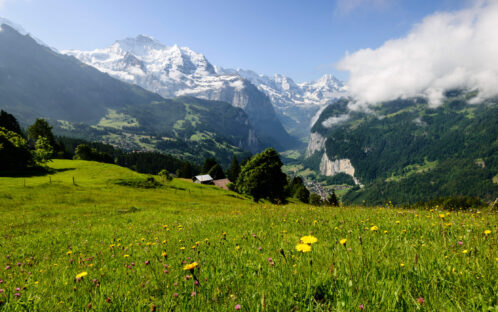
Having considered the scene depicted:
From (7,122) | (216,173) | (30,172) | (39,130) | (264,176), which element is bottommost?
(30,172)

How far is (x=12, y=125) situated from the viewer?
81.2 m

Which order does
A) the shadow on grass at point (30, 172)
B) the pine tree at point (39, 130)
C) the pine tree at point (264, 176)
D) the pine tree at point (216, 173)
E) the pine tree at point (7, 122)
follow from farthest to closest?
the pine tree at point (216, 173) < the pine tree at point (39, 130) < the pine tree at point (7, 122) < the shadow on grass at point (30, 172) < the pine tree at point (264, 176)

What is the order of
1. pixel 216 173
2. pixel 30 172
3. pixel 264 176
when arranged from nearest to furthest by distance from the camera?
pixel 264 176
pixel 30 172
pixel 216 173

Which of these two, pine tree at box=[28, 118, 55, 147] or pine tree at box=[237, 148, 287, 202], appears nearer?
pine tree at box=[237, 148, 287, 202]

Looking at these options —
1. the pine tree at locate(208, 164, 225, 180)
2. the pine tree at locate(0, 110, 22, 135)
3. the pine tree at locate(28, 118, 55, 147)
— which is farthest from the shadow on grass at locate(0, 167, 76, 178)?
the pine tree at locate(208, 164, 225, 180)

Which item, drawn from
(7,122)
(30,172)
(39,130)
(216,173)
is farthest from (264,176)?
(7,122)

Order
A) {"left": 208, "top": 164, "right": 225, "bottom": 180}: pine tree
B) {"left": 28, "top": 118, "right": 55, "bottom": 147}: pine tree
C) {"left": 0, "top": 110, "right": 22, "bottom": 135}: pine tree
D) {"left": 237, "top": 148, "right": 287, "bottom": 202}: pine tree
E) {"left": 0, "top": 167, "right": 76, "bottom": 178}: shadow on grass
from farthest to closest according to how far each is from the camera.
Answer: {"left": 208, "top": 164, "right": 225, "bottom": 180}: pine tree → {"left": 28, "top": 118, "right": 55, "bottom": 147}: pine tree → {"left": 0, "top": 110, "right": 22, "bottom": 135}: pine tree → {"left": 0, "top": 167, "right": 76, "bottom": 178}: shadow on grass → {"left": 237, "top": 148, "right": 287, "bottom": 202}: pine tree

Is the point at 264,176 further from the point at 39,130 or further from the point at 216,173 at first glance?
the point at 39,130


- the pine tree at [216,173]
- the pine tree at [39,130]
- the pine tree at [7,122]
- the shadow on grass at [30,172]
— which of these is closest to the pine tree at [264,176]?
the shadow on grass at [30,172]

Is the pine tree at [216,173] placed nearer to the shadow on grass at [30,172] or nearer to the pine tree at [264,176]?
the shadow on grass at [30,172]

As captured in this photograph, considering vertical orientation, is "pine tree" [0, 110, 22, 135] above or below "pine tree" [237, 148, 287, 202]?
above

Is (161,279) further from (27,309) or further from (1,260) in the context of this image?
(1,260)

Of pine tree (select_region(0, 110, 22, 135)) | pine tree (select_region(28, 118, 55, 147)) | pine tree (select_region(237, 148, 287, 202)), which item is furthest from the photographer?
pine tree (select_region(28, 118, 55, 147))

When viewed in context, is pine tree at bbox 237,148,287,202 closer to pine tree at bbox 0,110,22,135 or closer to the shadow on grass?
the shadow on grass
